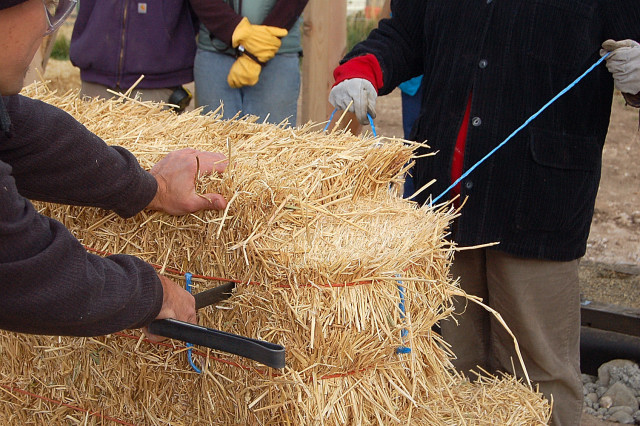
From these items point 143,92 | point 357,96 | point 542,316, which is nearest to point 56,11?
point 357,96

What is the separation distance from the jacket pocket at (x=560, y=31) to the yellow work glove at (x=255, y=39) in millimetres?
1722

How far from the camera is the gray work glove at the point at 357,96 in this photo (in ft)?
8.63

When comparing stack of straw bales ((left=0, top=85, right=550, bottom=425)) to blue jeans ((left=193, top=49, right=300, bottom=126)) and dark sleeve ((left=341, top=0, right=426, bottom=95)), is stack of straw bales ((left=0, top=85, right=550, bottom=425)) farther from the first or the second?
blue jeans ((left=193, top=49, right=300, bottom=126))

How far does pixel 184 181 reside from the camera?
1873 mm

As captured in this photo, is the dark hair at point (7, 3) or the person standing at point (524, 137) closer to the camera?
the dark hair at point (7, 3)

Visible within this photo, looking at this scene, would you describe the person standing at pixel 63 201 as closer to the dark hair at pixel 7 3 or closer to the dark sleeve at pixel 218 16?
the dark hair at pixel 7 3

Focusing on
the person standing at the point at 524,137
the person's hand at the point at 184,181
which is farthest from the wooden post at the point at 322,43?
the person's hand at the point at 184,181

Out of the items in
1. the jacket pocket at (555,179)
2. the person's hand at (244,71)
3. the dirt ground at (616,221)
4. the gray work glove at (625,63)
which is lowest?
the dirt ground at (616,221)

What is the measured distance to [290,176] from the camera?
1843 mm

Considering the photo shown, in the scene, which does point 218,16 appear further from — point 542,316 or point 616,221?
point 616,221

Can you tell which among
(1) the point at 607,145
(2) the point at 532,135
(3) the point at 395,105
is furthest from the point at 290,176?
(3) the point at 395,105

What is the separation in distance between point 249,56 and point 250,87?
230mm

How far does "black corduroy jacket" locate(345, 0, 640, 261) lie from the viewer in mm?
2562

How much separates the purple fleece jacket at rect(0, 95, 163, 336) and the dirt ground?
3.26 meters
